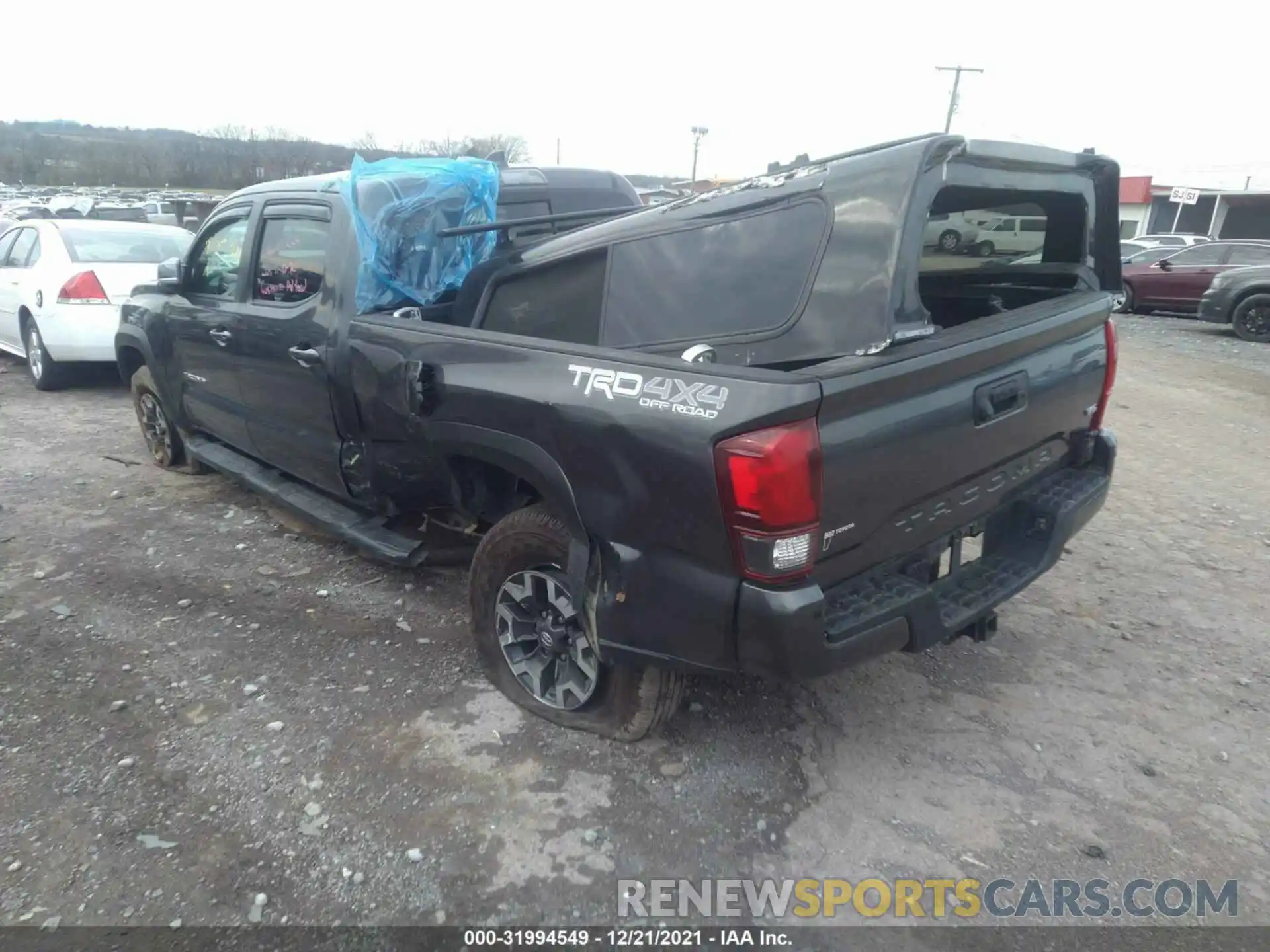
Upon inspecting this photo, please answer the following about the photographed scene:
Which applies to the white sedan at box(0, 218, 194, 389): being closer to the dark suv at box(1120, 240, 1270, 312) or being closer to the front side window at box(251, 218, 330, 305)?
the front side window at box(251, 218, 330, 305)

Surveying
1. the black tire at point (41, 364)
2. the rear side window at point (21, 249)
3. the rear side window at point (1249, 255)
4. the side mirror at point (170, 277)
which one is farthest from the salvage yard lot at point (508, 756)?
the rear side window at point (1249, 255)

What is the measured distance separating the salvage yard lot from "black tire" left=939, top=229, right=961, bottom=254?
5.64 feet

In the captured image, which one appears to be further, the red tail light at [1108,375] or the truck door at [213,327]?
the truck door at [213,327]

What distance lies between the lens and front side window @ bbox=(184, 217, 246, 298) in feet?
15.4

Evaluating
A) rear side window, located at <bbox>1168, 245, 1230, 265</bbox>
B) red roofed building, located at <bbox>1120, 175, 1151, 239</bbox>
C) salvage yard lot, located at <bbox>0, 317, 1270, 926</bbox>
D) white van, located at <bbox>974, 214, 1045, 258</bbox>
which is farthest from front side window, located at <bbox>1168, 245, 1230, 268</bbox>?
red roofed building, located at <bbox>1120, 175, 1151, 239</bbox>

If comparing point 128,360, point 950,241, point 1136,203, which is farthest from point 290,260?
point 1136,203

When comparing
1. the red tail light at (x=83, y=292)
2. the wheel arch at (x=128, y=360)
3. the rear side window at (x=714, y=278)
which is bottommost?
the wheel arch at (x=128, y=360)

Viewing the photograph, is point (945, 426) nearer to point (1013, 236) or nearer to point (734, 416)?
point (734, 416)

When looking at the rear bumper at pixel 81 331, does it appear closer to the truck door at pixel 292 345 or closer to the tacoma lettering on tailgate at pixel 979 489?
the truck door at pixel 292 345

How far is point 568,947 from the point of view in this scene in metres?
2.33

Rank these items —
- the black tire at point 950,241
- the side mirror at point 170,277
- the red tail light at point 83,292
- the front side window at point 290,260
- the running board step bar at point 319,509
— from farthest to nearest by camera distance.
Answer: the red tail light at point 83,292 < the side mirror at point 170,277 < the front side window at point 290,260 < the running board step bar at point 319,509 < the black tire at point 950,241

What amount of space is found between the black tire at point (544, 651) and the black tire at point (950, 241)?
1.88 metres

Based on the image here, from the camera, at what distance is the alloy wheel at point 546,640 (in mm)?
3049

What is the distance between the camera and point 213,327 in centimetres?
470
